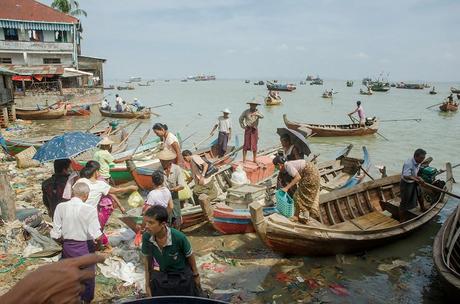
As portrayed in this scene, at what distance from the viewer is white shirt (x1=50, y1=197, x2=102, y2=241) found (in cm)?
406

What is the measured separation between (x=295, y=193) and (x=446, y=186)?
4.33 m

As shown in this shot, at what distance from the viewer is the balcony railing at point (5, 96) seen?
21.4m

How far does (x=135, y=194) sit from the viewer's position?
733 cm

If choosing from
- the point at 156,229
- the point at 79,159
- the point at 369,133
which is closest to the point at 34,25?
the point at 79,159

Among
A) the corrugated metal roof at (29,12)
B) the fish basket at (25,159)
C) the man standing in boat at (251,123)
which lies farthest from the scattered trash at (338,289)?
the corrugated metal roof at (29,12)

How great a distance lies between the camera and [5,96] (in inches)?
866

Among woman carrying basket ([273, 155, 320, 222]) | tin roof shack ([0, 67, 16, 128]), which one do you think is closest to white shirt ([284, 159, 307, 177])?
woman carrying basket ([273, 155, 320, 222])

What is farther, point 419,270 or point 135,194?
point 135,194

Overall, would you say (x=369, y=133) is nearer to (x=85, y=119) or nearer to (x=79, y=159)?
(x=79, y=159)

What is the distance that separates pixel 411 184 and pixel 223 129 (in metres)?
5.96

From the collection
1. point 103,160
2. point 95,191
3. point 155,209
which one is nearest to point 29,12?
point 103,160

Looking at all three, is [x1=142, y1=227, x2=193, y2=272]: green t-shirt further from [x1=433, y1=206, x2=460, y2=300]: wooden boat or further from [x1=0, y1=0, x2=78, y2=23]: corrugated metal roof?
[x1=0, y1=0, x2=78, y2=23]: corrugated metal roof

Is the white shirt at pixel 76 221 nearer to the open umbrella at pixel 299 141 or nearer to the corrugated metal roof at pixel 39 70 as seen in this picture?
the open umbrella at pixel 299 141

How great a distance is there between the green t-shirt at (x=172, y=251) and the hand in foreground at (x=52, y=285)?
2.26 metres
